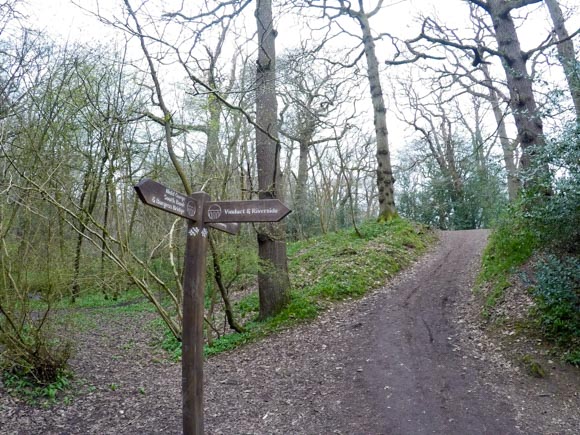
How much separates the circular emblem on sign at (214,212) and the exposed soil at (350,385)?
7.65 ft

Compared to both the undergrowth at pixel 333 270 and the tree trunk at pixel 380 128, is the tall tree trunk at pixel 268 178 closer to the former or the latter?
the undergrowth at pixel 333 270

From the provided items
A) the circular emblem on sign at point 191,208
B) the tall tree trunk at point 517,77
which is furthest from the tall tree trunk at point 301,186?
the circular emblem on sign at point 191,208

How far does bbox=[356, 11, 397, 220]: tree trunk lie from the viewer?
47.1 feet

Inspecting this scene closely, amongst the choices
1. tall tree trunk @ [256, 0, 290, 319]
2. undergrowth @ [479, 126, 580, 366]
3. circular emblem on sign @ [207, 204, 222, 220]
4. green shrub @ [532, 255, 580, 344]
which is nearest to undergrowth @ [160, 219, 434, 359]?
tall tree trunk @ [256, 0, 290, 319]

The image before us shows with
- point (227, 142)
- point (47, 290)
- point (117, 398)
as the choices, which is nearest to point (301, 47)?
point (227, 142)

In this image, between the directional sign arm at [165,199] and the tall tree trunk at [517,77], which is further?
the tall tree trunk at [517,77]

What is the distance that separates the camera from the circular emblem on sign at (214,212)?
12.3 ft

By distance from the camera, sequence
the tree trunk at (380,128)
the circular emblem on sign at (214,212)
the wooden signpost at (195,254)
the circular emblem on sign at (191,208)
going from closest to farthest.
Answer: the wooden signpost at (195,254) → the circular emblem on sign at (191,208) → the circular emblem on sign at (214,212) → the tree trunk at (380,128)

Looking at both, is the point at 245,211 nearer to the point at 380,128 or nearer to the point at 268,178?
the point at 268,178

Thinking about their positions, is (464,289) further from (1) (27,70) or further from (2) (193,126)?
(1) (27,70)

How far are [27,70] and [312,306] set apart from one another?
19.8ft

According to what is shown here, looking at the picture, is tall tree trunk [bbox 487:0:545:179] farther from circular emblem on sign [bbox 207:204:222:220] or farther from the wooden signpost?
circular emblem on sign [bbox 207:204:222:220]

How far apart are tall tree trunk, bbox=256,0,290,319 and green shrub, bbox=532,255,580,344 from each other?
164 inches

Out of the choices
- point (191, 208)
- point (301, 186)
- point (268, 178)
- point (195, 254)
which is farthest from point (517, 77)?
point (301, 186)
